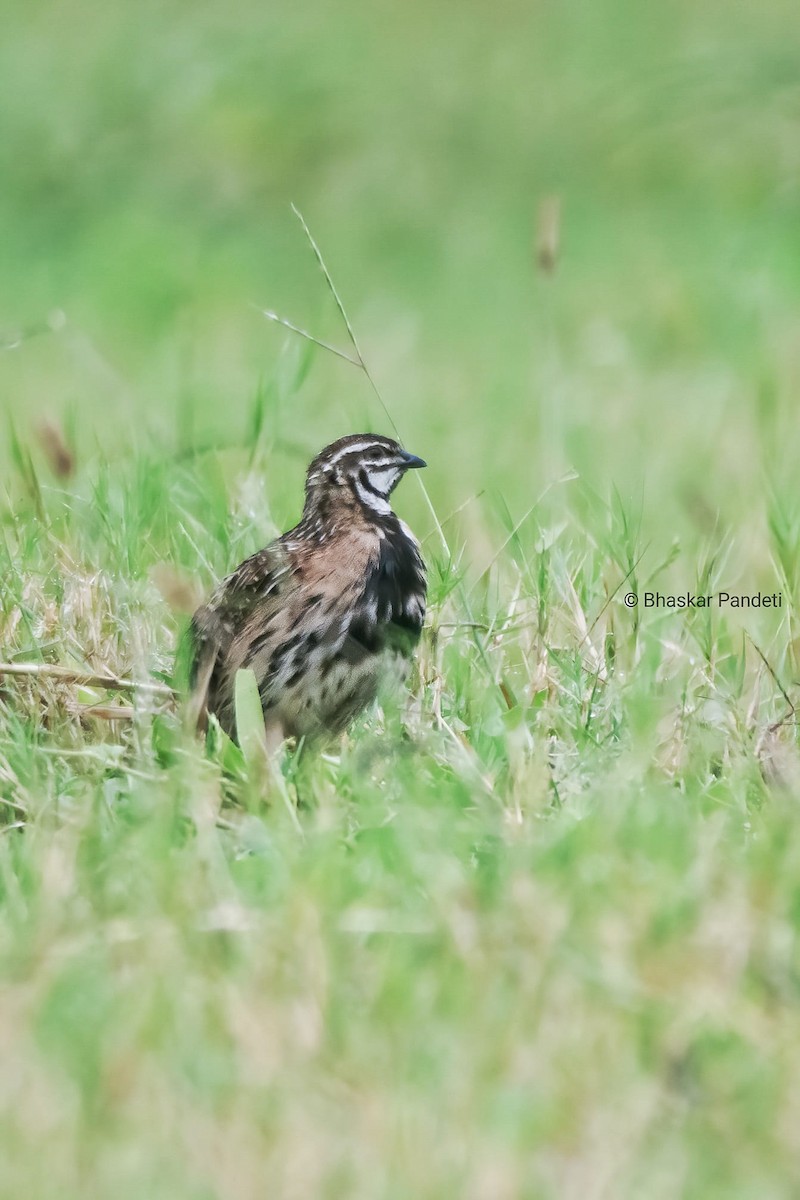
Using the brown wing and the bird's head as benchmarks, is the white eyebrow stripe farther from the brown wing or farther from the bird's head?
the brown wing

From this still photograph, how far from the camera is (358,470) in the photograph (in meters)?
5.63

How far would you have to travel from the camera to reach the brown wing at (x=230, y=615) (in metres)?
5.38

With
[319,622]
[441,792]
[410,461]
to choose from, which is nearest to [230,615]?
[319,622]

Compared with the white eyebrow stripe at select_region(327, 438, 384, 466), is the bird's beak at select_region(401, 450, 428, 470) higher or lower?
lower

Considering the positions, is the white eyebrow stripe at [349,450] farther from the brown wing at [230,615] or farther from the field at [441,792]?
the field at [441,792]

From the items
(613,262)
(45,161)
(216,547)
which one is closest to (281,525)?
(216,547)

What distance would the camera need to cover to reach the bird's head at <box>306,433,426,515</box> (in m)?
5.59

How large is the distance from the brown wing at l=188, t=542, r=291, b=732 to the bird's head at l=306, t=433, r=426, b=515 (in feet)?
0.71

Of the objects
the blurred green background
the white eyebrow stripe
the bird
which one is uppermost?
the white eyebrow stripe

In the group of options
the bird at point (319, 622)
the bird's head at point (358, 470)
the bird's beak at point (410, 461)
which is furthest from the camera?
the bird's beak at point (410, 461)

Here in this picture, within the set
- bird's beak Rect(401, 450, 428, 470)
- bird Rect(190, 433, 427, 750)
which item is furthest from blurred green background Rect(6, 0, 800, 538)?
bird Rect(190, 433, 427, 750)

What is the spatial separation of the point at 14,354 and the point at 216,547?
4.98 m

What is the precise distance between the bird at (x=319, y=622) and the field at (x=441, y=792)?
0.14m

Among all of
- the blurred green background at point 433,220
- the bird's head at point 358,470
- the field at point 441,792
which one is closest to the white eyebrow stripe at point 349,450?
the bird's head at point 358,470
